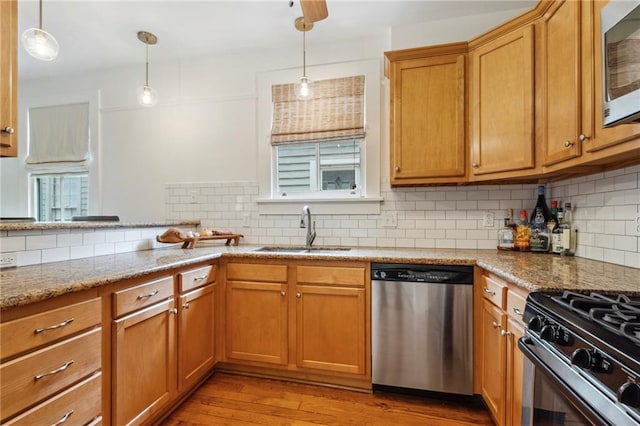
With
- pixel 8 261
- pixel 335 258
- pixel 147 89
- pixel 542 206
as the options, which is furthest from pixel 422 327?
pixel 147 89

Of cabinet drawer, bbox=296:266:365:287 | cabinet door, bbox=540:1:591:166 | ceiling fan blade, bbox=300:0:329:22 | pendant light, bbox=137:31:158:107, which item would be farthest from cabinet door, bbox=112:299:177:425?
cabinet door, bbox=540:1:591:166

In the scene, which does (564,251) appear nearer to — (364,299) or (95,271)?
(364,299)

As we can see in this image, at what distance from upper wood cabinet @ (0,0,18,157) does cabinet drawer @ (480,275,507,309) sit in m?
2.35

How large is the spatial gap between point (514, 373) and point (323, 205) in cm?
174

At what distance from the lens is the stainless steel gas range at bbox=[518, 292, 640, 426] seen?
0.69 meters

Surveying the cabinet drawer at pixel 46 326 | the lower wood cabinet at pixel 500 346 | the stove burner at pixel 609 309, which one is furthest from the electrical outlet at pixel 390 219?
the cabinet drawer at pixel 46 326

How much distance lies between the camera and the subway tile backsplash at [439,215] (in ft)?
5.34

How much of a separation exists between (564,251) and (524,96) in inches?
39.6

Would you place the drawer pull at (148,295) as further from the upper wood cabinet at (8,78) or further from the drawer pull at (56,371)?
the upper wood cabinet at (8,78)

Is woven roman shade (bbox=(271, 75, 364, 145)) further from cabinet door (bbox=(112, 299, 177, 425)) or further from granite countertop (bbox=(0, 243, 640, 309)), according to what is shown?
cabinet door (bbox=(112, 299, 177, 425))

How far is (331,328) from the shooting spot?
79.7 inches

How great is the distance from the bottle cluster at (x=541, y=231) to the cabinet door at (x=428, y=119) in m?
0.59

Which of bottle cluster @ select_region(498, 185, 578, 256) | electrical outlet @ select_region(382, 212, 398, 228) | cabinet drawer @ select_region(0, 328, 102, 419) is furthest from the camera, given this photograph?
electrical outlet @ select_region(382, 212, 398, 228)

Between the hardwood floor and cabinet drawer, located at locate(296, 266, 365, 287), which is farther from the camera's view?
cabinet drawer, located at locate(296, 266, 365, 287)
